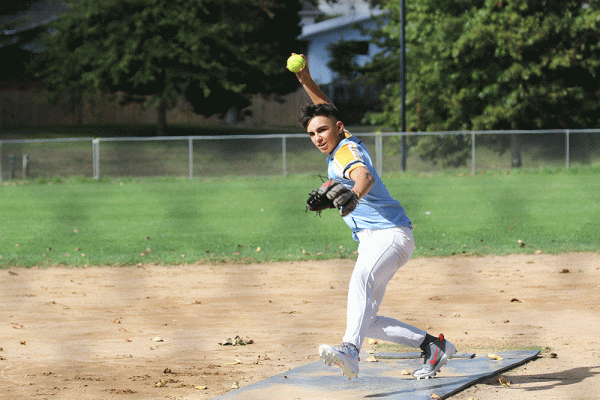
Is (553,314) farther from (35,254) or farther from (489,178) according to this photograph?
(489,178)

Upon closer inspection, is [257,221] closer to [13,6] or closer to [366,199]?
[366,199]

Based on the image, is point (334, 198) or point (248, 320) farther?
point (248, 320)

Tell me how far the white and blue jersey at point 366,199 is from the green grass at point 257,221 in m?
5.85

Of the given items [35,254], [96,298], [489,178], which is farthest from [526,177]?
[96,298]

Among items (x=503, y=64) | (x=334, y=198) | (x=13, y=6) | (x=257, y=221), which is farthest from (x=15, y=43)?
(x=334, y=198)

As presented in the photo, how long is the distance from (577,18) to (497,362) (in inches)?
1036

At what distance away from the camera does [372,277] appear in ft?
15.9

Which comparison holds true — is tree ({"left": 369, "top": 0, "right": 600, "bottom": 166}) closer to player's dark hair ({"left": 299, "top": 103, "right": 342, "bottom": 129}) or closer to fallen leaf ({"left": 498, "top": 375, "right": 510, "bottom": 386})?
fallen leaf ({"left": 498, "top": 375, "right": 510, "bottom": 386})

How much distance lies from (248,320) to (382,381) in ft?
7.70

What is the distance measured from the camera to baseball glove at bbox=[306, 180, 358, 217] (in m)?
4.45

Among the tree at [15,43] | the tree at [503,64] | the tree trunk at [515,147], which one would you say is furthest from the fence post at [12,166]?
the tree trunk at [515,147]

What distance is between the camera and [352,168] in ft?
15.1

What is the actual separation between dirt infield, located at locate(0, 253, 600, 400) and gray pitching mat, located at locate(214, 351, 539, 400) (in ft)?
0.47

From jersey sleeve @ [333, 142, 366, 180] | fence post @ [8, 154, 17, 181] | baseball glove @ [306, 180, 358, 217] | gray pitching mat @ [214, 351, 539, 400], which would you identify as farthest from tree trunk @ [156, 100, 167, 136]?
baseball glove @ [306, 180, 358, 217]
